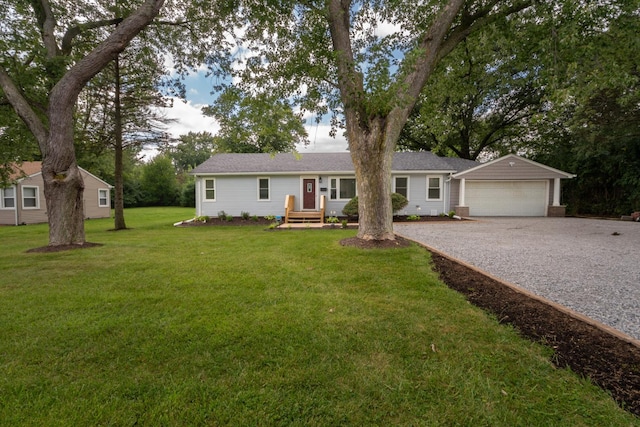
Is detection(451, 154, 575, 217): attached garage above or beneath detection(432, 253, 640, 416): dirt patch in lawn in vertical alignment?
above

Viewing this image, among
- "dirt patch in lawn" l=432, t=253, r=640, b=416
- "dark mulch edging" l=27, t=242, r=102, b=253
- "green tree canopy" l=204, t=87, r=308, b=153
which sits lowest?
"dirt patch in lawn" l=432, t=253, r=640, b=416

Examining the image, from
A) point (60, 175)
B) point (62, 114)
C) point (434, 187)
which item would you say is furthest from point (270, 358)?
point (434, 187)

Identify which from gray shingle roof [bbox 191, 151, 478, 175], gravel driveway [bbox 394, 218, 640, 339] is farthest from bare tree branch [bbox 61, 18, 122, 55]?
gravel driveway [bbox 394, 218, 640, 339]

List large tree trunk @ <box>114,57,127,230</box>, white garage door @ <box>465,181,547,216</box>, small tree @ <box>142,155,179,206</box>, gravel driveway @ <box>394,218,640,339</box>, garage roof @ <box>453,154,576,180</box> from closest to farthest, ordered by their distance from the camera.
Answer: gravel driveway @ <box>394,218,640,339</box>, large tree trunk @ <box>114,57,127,230</box>, garage roof @ <box>453,154,576,180</box>, white garage door @ <box>465,181,547,216</box>, small tree @ <box>142,155,179,206</box>

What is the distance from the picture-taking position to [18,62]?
7180 millimetres

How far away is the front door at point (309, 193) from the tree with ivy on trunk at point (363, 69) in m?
6.36

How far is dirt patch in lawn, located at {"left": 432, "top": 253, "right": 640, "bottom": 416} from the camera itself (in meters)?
2.00

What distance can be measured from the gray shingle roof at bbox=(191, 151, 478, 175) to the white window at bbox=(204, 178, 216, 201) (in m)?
0.59

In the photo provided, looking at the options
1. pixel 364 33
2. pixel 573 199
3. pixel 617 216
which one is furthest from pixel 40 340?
pixel 573 199

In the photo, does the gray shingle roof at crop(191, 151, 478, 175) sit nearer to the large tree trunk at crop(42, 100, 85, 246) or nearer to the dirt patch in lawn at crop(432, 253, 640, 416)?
the large tree trunk at crop(42, 100, 85, 246)

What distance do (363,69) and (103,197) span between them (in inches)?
813

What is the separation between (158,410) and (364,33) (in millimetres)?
9510

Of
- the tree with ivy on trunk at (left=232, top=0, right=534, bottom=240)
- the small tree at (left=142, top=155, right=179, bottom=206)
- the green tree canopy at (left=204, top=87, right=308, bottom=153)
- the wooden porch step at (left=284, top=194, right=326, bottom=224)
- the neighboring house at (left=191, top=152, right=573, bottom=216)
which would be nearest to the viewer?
the tree with ivy on trunk at (left=232, top=0, right=534, bottom=240)

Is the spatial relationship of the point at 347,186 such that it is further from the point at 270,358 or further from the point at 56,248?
the point at 270,358
